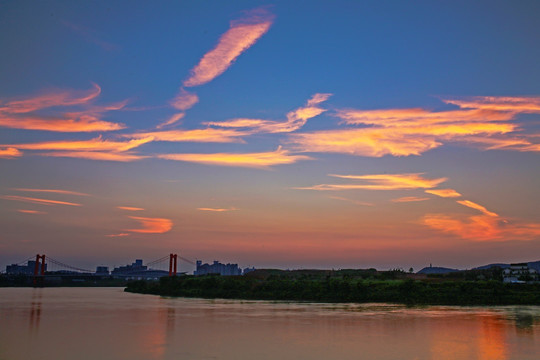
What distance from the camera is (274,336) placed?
22172mm

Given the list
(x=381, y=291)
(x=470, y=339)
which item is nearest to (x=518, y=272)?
(x=381, y=291)

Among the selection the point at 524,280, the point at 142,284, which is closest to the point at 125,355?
the point at 524,280

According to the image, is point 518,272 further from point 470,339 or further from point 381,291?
point 470,339

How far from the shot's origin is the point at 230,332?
23438 millimetres

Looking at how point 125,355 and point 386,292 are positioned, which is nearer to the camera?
point 125,355

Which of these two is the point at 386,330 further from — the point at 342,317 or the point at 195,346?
the point at 195,346

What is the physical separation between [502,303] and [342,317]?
62.4 ft

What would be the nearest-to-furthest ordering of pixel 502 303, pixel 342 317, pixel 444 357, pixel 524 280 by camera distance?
pixel 444 357 → pixel 342 317 → pixel 502 303 → pixel 524 280

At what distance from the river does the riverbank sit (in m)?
11.0

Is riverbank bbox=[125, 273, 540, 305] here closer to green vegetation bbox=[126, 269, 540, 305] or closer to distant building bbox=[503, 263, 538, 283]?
green vegetation bbox=[126, 269, 540, 305]

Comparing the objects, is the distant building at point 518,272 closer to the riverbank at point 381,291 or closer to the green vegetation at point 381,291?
the green vegetation at point 381,291

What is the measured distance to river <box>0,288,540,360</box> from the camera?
17.8 meters

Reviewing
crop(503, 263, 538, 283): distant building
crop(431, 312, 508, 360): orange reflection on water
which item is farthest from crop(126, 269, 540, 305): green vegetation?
crop(431, 312, 508, 360): orange reflection on water

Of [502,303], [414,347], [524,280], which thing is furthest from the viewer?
[524,280]
